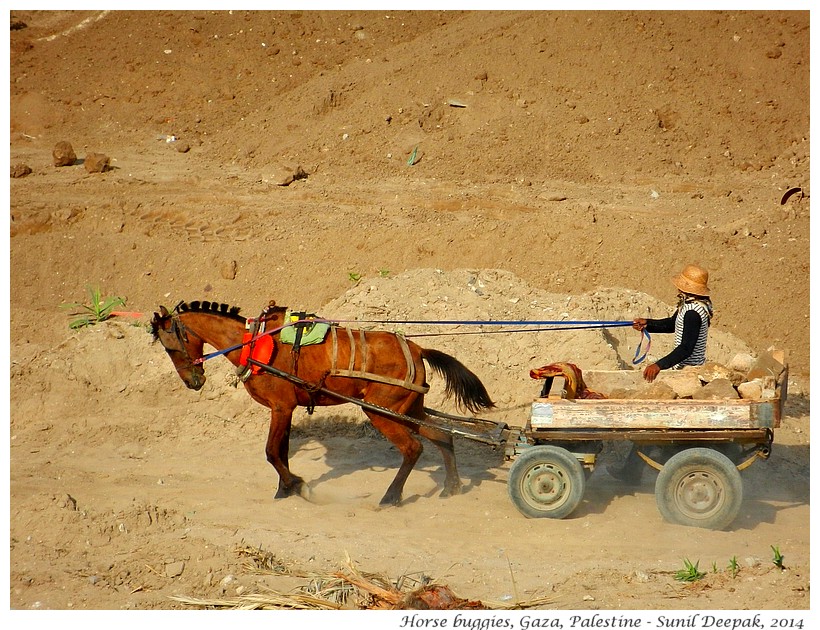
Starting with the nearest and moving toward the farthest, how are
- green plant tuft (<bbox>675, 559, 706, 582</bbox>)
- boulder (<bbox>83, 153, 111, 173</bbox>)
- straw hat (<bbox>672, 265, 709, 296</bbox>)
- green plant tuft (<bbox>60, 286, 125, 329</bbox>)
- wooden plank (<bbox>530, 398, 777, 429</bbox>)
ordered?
green plant tuft (<bbox>675, 559, 706, 582</bbox>) < wooden plank (<bbox>530, 398, 777, 429</bbox>) < straw hat (<bbox>672, 265, 709, 296</bbox>) < green plant tuft (<bbox>60, 286, 125, 329</bbox>) < boulder (<bbox>83, 153, 111, 173</bbox>)

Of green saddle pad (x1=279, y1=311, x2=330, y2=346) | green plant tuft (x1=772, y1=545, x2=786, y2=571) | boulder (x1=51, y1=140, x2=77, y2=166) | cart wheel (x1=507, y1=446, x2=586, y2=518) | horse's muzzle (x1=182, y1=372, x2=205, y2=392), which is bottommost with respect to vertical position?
green plant tuft (x1=772, y1=545, x2=786, y2=571)

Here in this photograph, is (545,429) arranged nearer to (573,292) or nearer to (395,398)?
(395,398)

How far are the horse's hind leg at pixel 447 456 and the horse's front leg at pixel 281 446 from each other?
120 cm

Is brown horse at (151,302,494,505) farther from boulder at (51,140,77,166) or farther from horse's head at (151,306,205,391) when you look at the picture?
boulder at (51,140,77,166)

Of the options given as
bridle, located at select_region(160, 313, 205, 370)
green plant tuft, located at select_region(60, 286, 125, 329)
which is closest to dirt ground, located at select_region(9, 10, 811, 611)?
green plant tuft, located at select_region(60, 286, 125, 329)

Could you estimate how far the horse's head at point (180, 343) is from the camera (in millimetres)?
8953

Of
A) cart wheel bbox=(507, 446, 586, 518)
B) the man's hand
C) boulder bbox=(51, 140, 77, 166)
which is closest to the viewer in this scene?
cart wheel bbox=(507, 446, 586, 518)

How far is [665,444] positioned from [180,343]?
14.1 ft

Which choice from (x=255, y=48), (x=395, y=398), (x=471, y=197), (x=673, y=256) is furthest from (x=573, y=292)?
(x=255, y=48)

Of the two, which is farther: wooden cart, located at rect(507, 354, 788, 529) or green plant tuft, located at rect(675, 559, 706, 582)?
wooden cart, located at rect(507, 354, 788, 529)

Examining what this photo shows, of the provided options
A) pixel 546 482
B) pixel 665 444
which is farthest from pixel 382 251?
pixel 665 444

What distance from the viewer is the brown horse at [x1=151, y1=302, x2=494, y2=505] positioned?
869cm

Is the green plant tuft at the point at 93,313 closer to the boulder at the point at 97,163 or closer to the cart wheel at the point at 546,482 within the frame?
the boulder at the point at 97,163

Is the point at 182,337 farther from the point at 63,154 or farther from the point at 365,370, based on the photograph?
the point at 63,154
